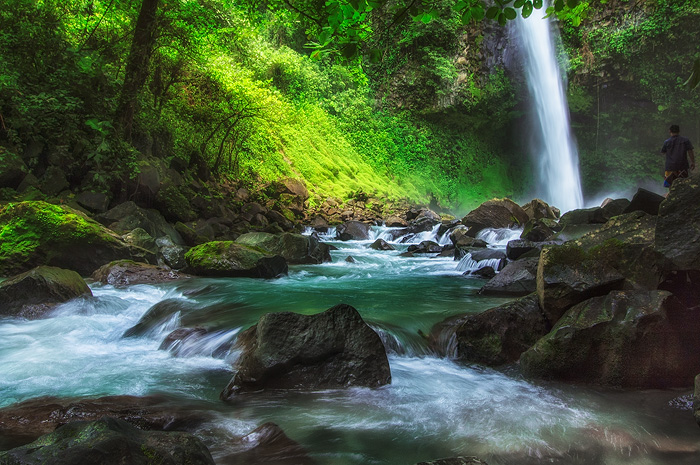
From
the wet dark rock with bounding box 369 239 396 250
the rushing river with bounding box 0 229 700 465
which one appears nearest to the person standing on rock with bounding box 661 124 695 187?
the rushing river with bounding box 0 229 700 465

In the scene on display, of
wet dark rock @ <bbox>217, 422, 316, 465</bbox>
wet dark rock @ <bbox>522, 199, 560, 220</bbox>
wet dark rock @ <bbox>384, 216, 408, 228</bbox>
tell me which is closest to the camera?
wet dark rock @ <bbox>217, 422, 316, 465</bbox>

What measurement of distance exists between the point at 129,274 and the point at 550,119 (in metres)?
28.3

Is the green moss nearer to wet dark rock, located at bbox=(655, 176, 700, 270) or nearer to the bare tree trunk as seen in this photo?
the bare tree trunk

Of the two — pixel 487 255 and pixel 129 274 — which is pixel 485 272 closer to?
pixel 487 255

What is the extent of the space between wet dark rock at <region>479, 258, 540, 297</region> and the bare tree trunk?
9585mm

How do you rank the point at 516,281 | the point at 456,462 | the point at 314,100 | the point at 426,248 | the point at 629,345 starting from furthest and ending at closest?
the point at 314,100 → the point at 426,248 → the point at 516,281 → the point at 629,345 → the point at 456,462

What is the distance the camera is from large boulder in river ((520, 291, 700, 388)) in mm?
4016

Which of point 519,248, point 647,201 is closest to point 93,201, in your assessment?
point 519,248

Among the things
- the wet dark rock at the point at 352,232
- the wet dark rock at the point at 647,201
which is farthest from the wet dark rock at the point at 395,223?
the wet dark rock at the point at 647,201

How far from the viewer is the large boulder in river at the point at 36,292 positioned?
20.9ft

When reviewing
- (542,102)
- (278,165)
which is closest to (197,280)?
(278,165)

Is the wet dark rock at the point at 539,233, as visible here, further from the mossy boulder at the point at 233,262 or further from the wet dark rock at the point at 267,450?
the wet dark rock at the point at 267,450

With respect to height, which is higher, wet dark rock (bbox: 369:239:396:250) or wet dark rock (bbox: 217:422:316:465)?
wet dark rock (bbox: 369:239:396:250)

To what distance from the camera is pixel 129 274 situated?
8570 mm
